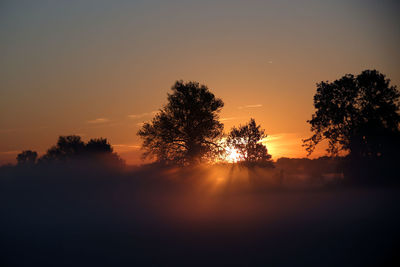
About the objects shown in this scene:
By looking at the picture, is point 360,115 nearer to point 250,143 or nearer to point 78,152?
point 250,143

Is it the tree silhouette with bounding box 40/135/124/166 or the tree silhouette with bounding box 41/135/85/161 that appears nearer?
the tree silhouette with bounding box 40/135/124/166

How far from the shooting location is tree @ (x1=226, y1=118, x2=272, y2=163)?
1959 inches

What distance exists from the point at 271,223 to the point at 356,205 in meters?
11.9

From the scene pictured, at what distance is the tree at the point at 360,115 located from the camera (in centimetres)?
4609

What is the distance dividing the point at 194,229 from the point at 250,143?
30.8 meters

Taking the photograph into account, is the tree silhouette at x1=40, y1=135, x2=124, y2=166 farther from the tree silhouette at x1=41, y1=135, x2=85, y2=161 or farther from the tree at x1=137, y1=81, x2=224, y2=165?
the tree at x1=137, y1=81, x2=224, y2=165

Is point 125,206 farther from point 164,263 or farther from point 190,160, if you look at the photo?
point 164,263

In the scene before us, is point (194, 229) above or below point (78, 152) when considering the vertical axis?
below

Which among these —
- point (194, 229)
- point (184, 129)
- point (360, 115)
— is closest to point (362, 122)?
point (360, 115)

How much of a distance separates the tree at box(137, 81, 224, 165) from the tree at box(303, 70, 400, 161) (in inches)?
586

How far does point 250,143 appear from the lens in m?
51.4

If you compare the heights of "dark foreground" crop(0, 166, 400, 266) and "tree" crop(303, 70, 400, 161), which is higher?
"tree" crop(303, 70, 400, 161)

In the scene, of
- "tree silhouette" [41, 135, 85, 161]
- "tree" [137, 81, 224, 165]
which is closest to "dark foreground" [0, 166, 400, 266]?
"tree" [137, 81, 224, 165]

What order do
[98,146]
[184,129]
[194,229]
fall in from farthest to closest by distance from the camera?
[98,146] → [184,129] → [194,229]
